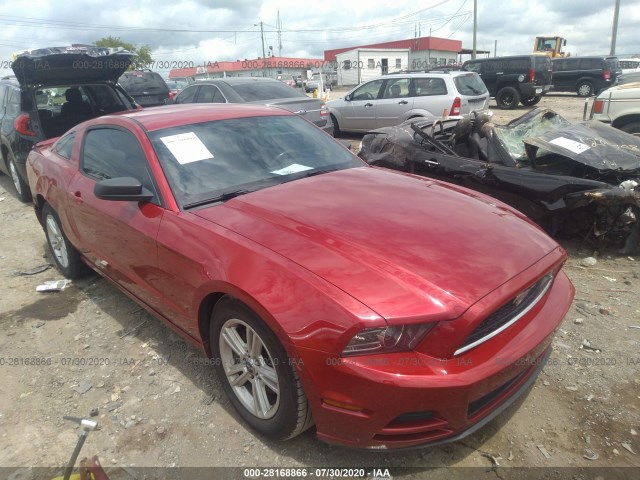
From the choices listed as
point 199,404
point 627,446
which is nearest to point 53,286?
point 199,404

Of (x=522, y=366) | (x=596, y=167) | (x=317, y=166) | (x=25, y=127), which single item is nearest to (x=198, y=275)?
(x=317, y=166)

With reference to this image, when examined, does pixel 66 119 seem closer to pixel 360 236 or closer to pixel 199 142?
pixel 199 142

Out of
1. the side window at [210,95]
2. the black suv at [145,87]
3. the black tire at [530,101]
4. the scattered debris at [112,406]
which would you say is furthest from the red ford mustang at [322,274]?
the black tire at [530,101]

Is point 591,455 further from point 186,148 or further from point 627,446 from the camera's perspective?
point 186,148

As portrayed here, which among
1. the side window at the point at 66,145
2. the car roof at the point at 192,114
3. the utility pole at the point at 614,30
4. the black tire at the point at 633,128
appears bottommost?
the black tire at the point at 633,128

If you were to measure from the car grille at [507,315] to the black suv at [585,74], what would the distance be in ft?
A: 72.1

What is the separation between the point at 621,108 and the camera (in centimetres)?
703

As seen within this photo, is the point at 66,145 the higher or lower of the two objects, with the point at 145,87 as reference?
lower

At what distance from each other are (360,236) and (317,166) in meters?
1.17

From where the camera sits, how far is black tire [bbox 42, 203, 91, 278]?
13.4 feet

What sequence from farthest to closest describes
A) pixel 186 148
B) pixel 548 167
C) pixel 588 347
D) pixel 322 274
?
pixel 548 167 < pixel 588 347 < pixel 186 148 < pixel 322 274

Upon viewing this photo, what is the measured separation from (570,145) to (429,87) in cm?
629

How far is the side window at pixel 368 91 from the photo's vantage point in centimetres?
1101

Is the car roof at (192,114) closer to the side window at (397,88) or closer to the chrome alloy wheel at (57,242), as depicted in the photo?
the chrome alloy wheel at (57,242)
